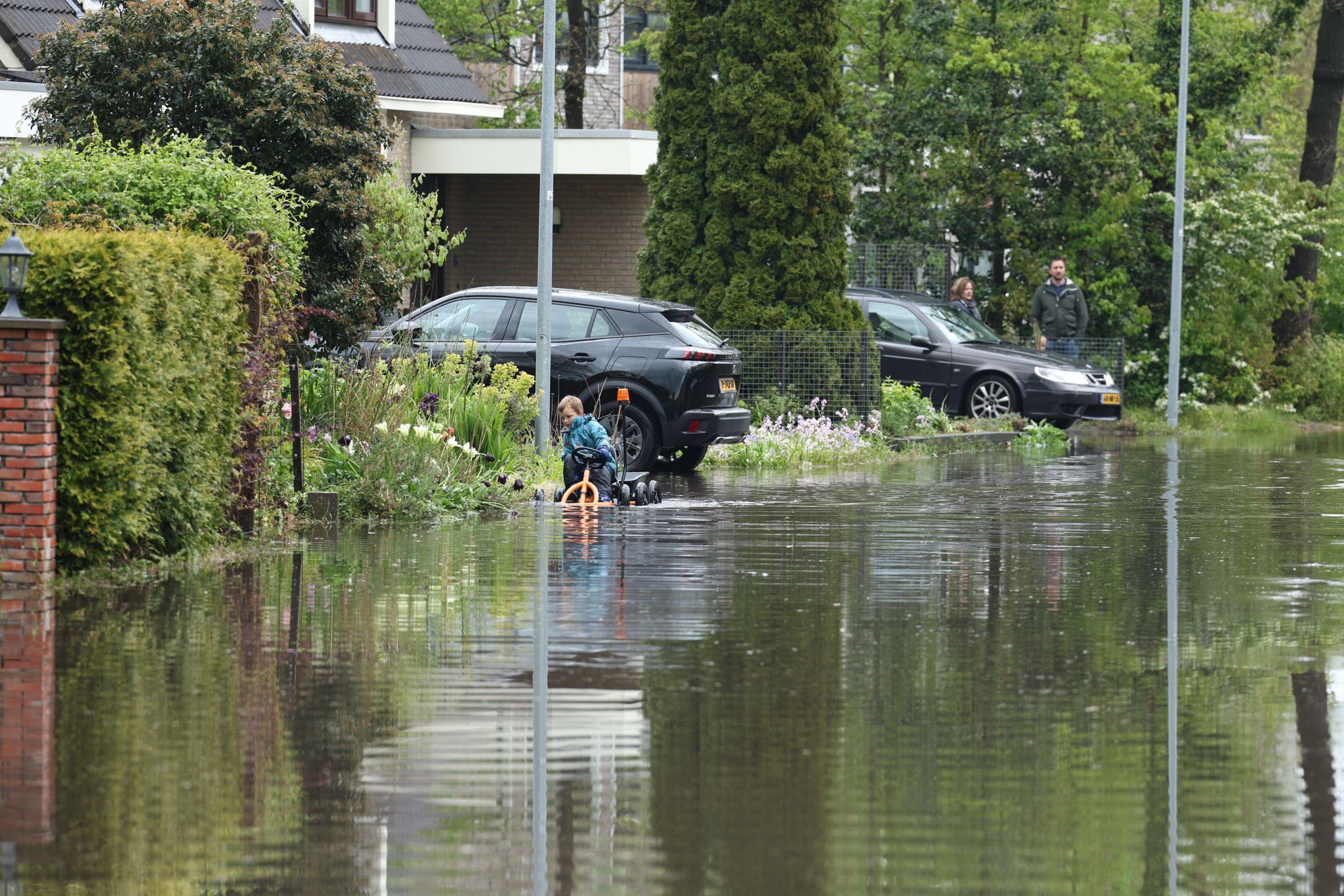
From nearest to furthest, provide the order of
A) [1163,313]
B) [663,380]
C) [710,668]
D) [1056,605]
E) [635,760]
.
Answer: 1. [635,760]
2. [710,668]
3. [1056,605]
4. [663,380]
5. [1163,313]

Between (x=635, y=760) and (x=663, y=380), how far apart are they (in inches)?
496

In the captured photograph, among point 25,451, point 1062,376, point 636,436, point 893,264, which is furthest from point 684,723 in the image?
point 893,264

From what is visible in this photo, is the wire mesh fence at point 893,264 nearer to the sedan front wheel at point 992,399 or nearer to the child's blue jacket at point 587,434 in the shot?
the sedan front wheel at point 992,399

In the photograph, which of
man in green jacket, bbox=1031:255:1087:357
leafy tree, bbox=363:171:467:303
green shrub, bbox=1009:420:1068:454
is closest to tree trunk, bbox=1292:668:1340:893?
leafy tree, bbox=363:171:467:303

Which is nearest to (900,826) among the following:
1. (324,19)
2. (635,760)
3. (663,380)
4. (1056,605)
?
(635,760)

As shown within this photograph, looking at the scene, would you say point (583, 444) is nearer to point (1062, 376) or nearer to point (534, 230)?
point (1062, 376)

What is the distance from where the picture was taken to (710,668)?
896 centimetres

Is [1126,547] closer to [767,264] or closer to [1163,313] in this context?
[767,264]

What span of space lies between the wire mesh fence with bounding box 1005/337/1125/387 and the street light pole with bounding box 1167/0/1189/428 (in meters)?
0.75

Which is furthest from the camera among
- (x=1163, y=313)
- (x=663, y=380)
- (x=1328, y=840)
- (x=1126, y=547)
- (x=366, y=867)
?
(x=1163, y=313)

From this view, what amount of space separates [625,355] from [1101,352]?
40.7 ft

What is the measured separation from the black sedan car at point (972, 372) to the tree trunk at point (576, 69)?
1219cm

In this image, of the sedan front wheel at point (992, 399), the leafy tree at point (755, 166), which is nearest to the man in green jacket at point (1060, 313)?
the sedan front wheel at point (992, 399)

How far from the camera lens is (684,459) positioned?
21125 mm
